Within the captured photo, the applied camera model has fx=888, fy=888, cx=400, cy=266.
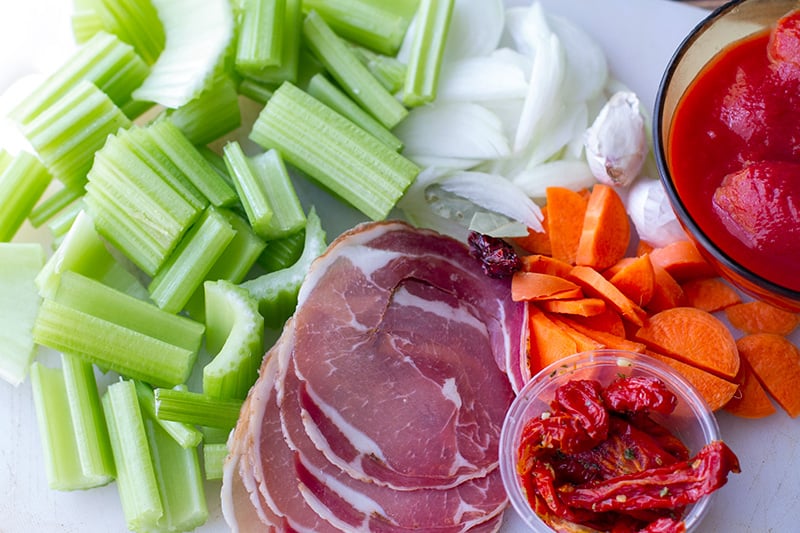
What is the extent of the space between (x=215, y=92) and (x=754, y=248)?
1.60 m

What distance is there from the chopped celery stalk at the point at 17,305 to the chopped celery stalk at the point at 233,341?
20.7 inches

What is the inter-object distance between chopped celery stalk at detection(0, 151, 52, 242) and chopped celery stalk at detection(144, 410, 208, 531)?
0.74 metres

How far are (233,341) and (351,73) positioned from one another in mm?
919

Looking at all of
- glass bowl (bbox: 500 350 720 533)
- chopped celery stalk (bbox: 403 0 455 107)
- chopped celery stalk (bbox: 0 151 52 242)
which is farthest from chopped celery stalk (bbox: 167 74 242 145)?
glass bowl (bbox: 500 350 720 533)

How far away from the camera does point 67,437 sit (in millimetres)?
2508

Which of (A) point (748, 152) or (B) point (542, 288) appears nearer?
(A) point (748, 152)

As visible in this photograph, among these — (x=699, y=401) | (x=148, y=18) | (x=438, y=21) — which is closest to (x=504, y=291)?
(x=699, y=401)

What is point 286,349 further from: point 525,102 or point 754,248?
point 754,248

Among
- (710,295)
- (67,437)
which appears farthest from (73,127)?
(710,295)

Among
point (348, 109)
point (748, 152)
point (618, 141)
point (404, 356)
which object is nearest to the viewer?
point (748, 152)

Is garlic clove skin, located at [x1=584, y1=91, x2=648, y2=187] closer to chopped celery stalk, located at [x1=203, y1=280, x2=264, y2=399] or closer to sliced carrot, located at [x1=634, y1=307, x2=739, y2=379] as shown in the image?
sliced carrot, located at [x1=634, y1=307, x2=739, y2=379]

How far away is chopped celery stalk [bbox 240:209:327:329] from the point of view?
2.60 meters

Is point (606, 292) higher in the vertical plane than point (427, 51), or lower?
lower

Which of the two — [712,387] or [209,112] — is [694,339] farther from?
[209,112]
